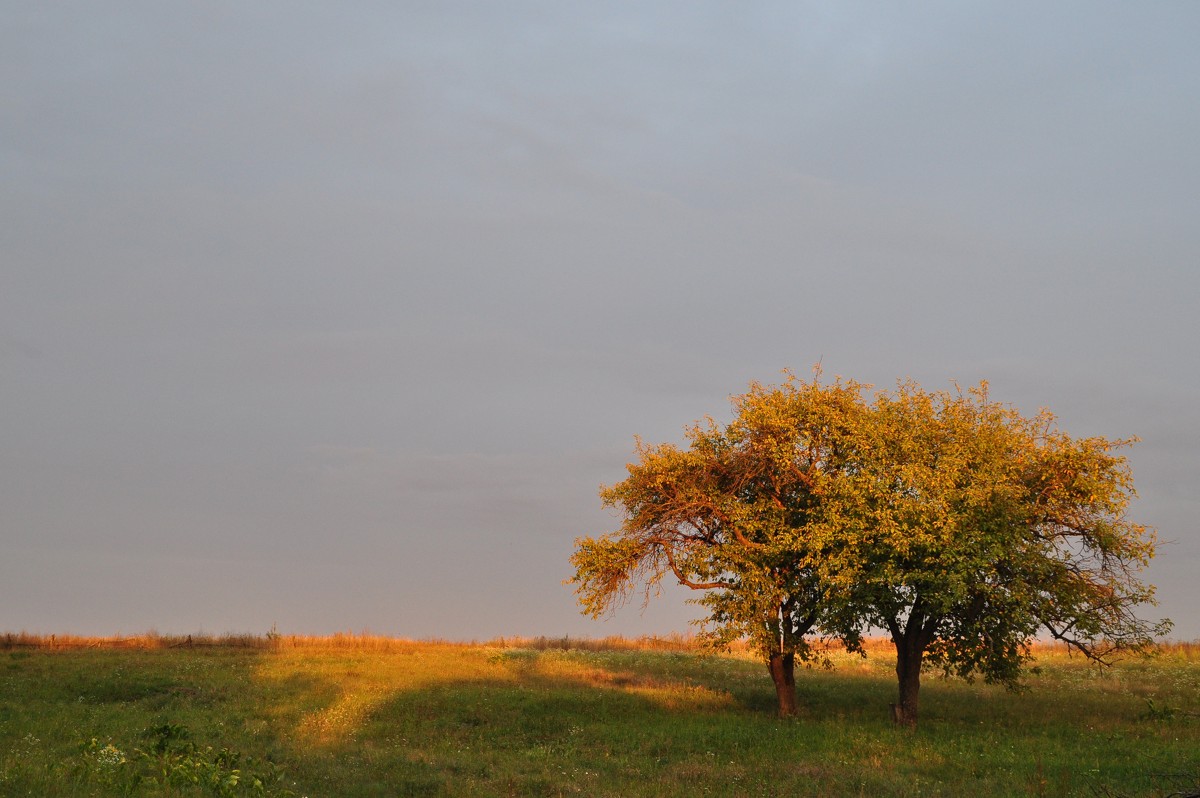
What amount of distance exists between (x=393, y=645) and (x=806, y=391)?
139 feet

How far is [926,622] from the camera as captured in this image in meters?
34.2

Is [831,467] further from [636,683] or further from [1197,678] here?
[1197,678]

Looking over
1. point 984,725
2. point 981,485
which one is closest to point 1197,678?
point 984,725

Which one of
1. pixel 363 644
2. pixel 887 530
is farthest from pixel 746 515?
pixel 363 644

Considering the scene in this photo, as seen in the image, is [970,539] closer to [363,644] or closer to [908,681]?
[908,681]

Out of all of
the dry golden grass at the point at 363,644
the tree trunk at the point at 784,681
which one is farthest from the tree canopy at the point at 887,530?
the dry golden grass at the point at 363,644

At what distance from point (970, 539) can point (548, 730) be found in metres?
16.7

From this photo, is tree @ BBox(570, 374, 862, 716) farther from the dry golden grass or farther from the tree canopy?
the dry golden grass

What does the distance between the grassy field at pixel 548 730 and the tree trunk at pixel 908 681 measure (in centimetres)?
114

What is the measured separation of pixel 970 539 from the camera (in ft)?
102

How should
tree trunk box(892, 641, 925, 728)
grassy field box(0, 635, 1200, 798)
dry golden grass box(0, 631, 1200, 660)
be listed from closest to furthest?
grassy field box(0, 635, 1200, 798) → tree trunk box(892, 641, 925, 728) → dry golden grass box(0, 631, 1200, 660)

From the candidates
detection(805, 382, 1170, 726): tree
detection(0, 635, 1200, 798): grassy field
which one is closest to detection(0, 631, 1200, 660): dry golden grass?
detection(0, 635, 1200, 798): grassy field

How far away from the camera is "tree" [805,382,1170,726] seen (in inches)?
1234

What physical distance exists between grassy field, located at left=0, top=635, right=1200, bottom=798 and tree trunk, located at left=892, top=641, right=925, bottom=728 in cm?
114
